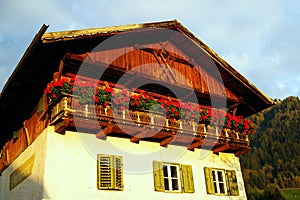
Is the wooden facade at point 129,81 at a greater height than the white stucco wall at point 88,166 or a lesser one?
greater

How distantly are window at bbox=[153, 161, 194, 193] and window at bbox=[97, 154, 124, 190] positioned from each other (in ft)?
5.87

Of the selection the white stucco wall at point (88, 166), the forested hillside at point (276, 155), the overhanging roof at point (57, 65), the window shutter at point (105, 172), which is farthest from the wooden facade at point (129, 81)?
the forested hillside at point (276, 155)

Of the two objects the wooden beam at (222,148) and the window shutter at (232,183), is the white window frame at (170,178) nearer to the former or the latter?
the wooden beam at (222,148)

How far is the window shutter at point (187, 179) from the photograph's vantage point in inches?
657

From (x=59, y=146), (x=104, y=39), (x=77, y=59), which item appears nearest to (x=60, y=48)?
(x=77, y=59)

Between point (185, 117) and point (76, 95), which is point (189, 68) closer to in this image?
point (185, 117)

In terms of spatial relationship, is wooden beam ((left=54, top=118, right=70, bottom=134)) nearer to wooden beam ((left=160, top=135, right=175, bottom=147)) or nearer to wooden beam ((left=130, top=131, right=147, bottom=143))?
wooden beam ((left=130, top=131, right=147, bottom=143))

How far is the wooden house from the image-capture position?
14445mm

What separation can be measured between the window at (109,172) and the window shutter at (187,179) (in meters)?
3.21

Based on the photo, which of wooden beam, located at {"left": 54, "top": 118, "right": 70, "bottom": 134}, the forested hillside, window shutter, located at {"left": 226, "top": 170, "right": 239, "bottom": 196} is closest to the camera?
wooden beam, located at {"left": 54, "top": 118, "right": 70, "bottom": 134}

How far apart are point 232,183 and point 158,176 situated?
14.7 ft

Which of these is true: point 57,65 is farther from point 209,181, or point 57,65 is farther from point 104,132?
point 209,181

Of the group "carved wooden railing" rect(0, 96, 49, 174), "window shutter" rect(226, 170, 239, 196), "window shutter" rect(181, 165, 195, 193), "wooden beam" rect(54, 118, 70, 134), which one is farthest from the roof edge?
"window shutter" rect(226, 170, 239, 196)

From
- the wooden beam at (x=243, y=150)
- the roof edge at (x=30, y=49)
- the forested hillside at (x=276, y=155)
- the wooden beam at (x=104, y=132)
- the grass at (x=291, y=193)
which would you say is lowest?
the wooden beam at (x=243, y=150)
